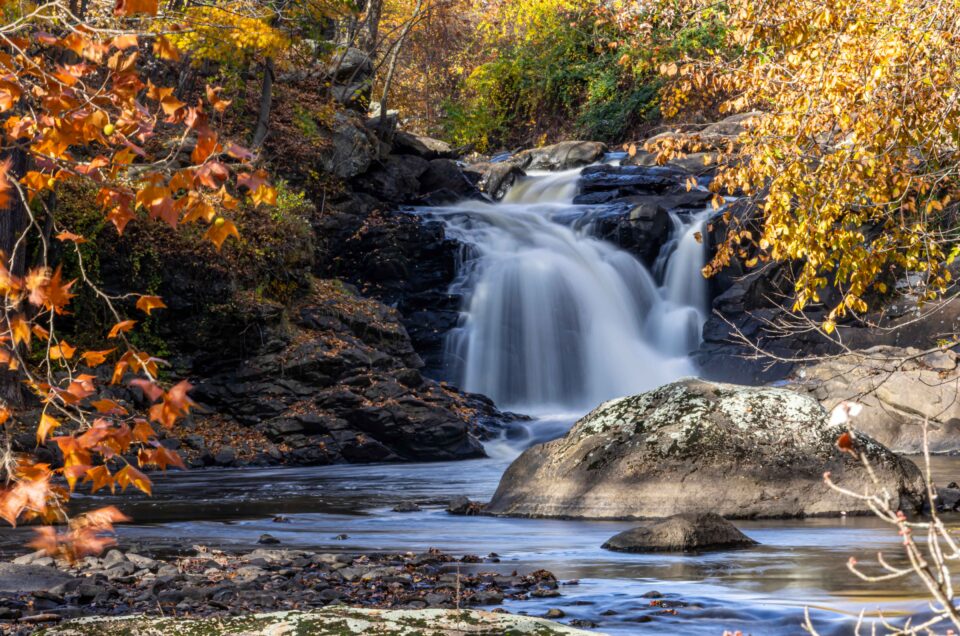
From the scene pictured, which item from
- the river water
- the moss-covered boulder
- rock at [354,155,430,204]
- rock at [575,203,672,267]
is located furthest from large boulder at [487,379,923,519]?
rock at [354,155,430,204]

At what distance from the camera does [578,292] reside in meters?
23.8

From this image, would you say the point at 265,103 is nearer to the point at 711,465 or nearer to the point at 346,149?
the point at 346,149

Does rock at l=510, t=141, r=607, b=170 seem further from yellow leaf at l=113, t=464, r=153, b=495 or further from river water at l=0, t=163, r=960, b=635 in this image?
yellow leaf at l=113, t=464, r=153, b=495

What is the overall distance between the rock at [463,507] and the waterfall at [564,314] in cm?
1043

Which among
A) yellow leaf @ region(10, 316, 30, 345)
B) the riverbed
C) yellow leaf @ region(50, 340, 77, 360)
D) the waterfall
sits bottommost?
the riverbed

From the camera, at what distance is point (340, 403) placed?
58.9 feet

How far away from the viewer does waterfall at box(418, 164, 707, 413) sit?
22.0m

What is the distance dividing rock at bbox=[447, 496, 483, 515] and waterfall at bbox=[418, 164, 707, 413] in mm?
10429

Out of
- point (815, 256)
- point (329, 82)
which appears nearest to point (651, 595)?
point (815, 256)

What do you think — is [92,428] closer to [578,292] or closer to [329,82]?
[578,292]

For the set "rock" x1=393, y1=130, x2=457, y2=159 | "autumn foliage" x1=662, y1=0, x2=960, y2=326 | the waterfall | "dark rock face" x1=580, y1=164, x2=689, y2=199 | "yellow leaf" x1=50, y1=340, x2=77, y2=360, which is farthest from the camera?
"rock" x1=393, y1=130, x2=457, y2=159

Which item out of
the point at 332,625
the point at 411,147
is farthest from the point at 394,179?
Answer: the point at 332,625

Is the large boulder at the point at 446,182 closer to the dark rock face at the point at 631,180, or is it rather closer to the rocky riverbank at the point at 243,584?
A: the dark rock face at the point at 631,180

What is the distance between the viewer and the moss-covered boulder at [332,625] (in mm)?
→ 4254
